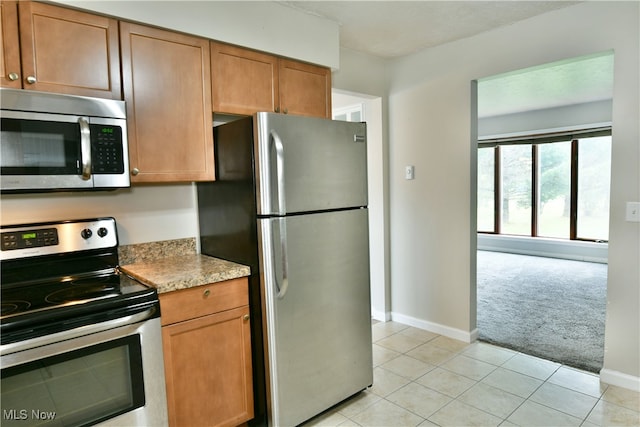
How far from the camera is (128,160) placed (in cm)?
177

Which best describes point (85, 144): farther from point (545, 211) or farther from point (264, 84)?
point (545, 211)

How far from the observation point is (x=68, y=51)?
164cm

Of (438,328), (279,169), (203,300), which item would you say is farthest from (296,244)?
(438,328)

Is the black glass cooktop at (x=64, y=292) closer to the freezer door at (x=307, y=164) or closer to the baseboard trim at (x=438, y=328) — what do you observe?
the freezer door at (x=307, y=164)

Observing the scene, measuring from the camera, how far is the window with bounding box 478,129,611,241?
234 inches

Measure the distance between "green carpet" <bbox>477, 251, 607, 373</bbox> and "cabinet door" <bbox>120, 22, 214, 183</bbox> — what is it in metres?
2.71

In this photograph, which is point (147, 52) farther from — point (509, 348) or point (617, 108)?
point (509, 348)

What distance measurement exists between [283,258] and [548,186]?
6.26m

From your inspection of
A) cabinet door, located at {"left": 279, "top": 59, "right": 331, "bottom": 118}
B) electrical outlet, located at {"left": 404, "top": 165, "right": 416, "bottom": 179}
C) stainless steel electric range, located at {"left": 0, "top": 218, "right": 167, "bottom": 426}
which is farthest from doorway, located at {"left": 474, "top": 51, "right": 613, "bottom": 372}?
stainless steel electric range, located at {"left": 0, "top": 218, "right": 167, "bottom": 426}

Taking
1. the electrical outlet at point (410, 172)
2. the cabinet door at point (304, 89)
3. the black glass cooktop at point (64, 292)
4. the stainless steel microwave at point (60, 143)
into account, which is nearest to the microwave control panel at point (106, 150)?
the stainless steel microwave at point (60, 143)

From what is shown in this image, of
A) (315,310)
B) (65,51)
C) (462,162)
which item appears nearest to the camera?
(65,51)

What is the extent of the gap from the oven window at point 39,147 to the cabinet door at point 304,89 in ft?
3.91

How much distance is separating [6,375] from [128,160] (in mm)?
947

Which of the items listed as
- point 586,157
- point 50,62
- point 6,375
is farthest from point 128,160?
point 586,157
